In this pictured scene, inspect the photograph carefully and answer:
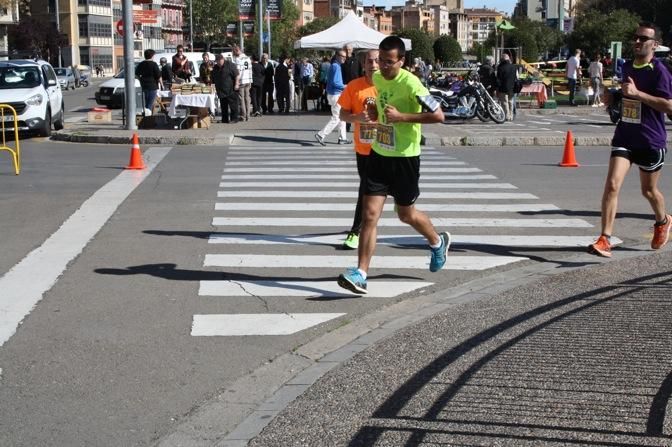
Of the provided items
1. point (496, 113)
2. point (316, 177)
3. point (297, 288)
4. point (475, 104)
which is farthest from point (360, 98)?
point (475, 104)

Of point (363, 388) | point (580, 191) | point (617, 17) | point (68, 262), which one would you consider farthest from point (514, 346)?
point (617, 17)

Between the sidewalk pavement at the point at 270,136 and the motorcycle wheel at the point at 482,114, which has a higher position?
the motorcycle wheel at the point at 482,114

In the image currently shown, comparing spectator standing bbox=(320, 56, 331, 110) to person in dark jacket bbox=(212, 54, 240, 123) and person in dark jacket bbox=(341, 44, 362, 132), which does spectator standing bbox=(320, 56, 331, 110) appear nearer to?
person in dark jacket bbox=(212, 54, 240, 123)

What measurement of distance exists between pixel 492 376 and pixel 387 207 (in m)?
7.18

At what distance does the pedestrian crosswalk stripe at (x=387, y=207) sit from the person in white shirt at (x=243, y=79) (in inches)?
543

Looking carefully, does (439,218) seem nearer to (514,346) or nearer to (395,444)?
(514,346)

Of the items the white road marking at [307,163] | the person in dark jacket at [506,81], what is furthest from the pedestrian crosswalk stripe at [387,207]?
the person in dark jacket at [506,81]

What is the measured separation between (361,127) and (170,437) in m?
4.22

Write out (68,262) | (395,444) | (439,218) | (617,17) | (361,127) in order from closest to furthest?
(395,444), (361,127), (68,262), (439,218), (617,17)

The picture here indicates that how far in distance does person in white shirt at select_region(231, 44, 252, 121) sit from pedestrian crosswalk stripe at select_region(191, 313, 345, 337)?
1919cm

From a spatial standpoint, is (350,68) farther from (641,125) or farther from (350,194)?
(641,125)

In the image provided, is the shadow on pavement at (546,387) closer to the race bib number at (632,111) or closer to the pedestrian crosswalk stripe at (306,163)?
the race bib number at (632,111)

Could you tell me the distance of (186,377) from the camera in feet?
20.3

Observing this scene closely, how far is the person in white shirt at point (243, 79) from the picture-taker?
88.2 ft
